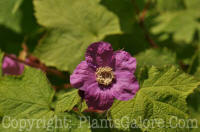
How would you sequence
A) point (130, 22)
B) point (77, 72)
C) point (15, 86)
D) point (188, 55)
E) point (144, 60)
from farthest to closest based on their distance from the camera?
1. point (188, 55)
2. point (130, 22)
3. point (144, 60)
4. point (15, 86)
5. point (77, 72)

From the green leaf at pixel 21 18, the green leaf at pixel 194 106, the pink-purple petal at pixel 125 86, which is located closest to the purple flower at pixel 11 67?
the green leaf at pixel 21 18

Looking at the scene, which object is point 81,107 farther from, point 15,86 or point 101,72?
point 15,86

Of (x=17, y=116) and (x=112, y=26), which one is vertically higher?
(x=112, y=26)

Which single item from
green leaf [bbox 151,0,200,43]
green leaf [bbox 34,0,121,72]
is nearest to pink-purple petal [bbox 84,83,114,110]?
green leaf [bbox 34,0,121,72]

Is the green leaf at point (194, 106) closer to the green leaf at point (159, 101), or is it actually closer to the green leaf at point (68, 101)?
the green leaf at point (159, 101)

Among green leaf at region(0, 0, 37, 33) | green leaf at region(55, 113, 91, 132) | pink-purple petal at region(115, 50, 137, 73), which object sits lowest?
green leaf at region(55, 113, 91, 132)

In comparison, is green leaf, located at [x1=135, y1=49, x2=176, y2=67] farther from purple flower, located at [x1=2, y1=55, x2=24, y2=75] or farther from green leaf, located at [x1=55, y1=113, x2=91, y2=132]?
purple flower, located at [x1=2, y1=55, x2=24, y2=75]

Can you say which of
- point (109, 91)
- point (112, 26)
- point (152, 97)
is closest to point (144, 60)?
point (112, 26)
